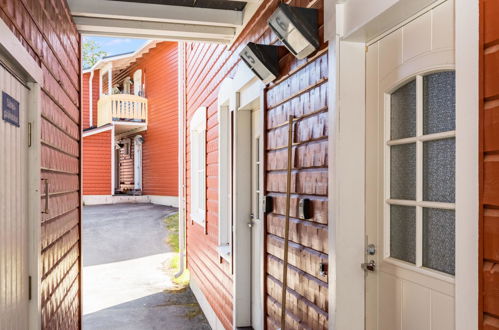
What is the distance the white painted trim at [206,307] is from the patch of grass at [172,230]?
3.47 meters

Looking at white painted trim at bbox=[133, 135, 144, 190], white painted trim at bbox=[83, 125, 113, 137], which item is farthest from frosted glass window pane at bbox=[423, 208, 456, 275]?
white painted trim at bbox=[133, 135, 144, 190]

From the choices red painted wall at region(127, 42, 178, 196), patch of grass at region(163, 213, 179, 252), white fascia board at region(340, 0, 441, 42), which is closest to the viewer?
white fascia board at region(340, 0, 441, 42)

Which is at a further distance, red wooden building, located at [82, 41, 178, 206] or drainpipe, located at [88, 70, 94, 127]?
drainpipe, located at [88, 70, 94, 127]

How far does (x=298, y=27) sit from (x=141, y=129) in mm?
15587

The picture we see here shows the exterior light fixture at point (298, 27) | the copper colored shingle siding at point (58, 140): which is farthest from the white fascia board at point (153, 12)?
the exterior light fixture at point (298, 27)

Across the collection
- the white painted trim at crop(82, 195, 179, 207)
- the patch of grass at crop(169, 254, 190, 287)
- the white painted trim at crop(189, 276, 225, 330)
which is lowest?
the patch of grass at crop(169, 254, 190, 287)

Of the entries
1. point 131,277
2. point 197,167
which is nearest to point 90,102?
point 131,277

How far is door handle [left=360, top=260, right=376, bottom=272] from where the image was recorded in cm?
210

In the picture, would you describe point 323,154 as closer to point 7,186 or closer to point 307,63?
point 307,63

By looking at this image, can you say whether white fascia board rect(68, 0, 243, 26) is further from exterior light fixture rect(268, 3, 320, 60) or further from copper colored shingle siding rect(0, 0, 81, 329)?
exterior light fixture rect(268, 3, 320, 60)

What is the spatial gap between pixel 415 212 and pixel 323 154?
2.12 feet

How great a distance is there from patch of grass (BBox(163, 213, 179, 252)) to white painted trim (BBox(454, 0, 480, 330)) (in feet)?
31.5

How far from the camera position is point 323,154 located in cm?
237

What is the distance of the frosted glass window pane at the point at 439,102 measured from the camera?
5.32 feet
